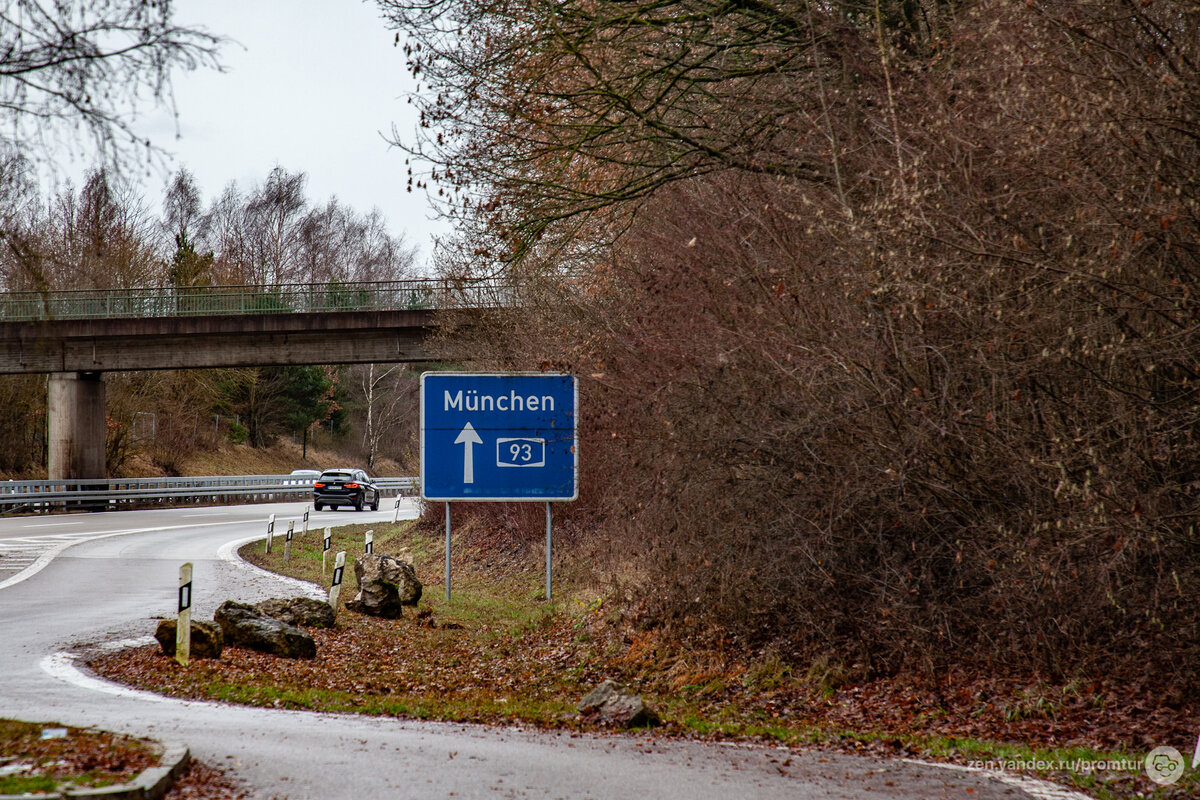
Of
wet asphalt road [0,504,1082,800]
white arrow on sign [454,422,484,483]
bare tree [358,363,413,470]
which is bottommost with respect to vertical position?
wet asphalt road [0,504,1082,800]

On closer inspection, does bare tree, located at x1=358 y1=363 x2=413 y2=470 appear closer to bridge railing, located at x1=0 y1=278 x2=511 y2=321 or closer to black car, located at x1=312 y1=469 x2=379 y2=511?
black car, located at x1=312 y1=469 x2=379 y2=511

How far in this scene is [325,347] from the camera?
3922cm

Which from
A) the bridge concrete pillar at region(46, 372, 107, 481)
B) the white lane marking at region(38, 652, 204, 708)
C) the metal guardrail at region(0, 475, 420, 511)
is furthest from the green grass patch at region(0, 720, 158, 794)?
the bridge concrete pillar at region(46, 372, 107, 481)

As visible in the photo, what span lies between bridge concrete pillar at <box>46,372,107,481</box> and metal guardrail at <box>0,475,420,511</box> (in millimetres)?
1207

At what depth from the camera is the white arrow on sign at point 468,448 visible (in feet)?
49.7

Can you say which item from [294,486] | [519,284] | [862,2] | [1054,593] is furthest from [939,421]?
[294,486]

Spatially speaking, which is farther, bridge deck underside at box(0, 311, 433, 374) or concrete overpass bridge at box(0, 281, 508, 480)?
bridge deck underside at box(0, 311, 433, 374)

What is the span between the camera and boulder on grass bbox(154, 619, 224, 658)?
407 inches

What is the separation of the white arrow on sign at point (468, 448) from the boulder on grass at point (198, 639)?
198 inches

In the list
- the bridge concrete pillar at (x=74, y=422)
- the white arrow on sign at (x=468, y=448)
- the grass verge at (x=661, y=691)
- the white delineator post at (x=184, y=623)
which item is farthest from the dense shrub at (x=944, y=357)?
the bridge concrete pillar at (x=74, y=422)

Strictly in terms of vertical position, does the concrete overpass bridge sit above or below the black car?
above

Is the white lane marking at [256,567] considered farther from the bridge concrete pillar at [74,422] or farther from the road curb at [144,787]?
the bridge concrete pillar at [74,422]

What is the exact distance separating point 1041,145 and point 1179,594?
335cm

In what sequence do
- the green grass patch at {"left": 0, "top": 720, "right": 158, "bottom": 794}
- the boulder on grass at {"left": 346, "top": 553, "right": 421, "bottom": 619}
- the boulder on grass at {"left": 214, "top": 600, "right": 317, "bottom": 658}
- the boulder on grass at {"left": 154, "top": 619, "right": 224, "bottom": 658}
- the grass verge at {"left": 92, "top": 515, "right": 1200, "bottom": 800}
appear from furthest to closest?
the boulder on grass at {"left": 346, "top": 553, "right": 421, "bottom": 619} < the boulder on grass at {"left": 214, "top": 600, "right": 317, "bottom": 658} < the boulder on grass at {"left": 154, "top": 619, "right": 224, "bottom": 658} < the grass verge at {"left": 92, "top": 515, "right": 1200, "bottom": 800} < the green grass patch at {"left": 0, "top": 720, "right": 158, "bottom": 794}
